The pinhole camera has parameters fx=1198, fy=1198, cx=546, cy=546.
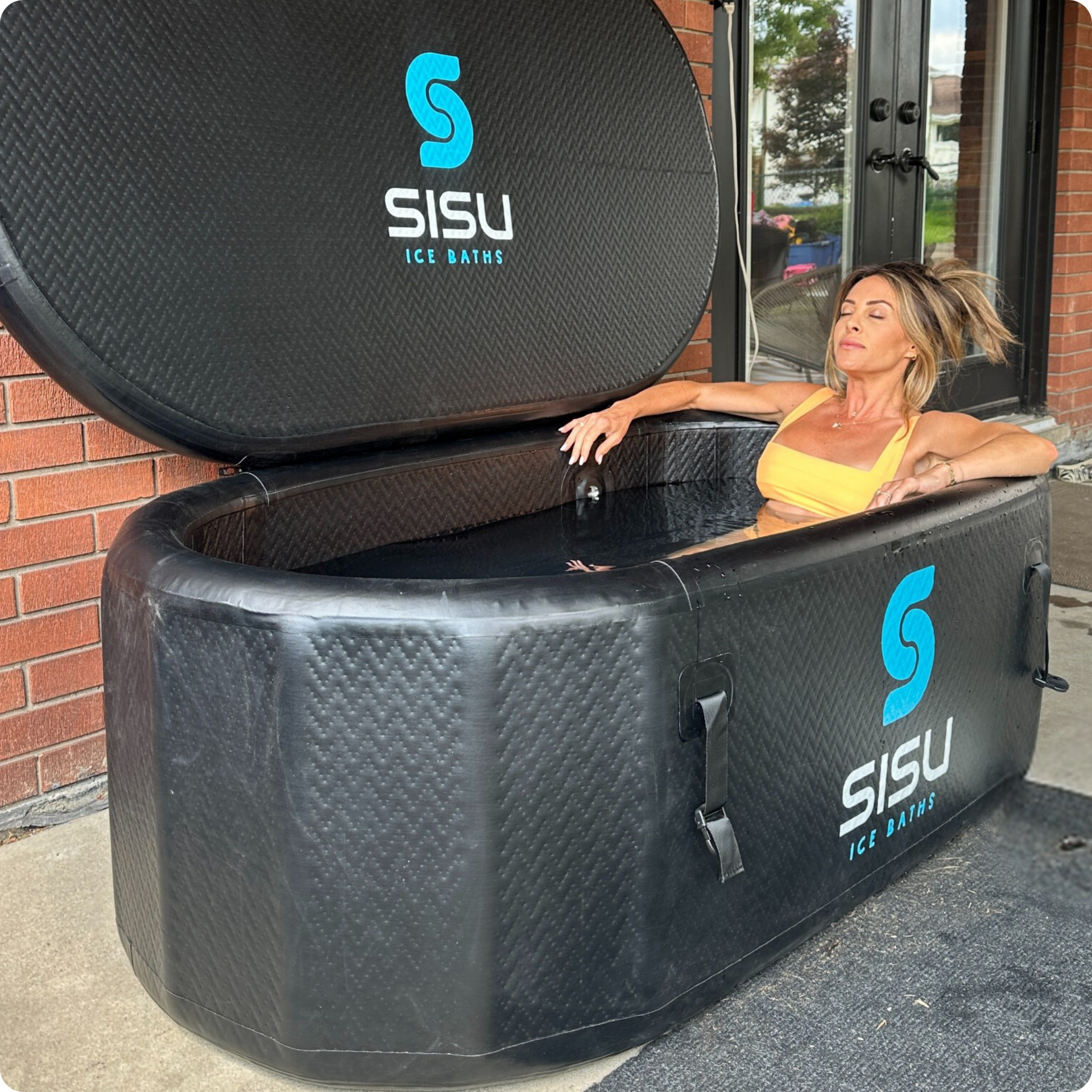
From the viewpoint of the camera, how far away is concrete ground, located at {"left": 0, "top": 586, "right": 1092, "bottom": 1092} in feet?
5.00

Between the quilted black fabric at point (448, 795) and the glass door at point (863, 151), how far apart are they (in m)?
2.49

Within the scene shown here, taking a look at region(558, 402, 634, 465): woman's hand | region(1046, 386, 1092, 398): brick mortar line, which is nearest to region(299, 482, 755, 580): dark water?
region(558, 402, 634, 465): woman's hand

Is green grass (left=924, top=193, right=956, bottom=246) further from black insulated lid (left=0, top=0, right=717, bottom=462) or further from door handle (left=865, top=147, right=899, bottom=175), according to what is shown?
black insulated lid (left=0, top=0, right=717, bottom=462)

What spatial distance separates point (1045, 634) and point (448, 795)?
4.47ft

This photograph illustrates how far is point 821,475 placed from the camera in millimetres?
2641

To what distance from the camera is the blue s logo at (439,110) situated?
2.35 meters

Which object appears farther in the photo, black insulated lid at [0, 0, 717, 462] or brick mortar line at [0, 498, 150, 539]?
brick mortar line at [0, 498, 150, 539]

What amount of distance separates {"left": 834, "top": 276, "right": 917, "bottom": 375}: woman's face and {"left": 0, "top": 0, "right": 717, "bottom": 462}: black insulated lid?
0.48m

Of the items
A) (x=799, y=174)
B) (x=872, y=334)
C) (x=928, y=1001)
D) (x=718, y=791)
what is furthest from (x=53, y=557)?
(x=799, y=174)

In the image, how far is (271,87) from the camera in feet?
6.84

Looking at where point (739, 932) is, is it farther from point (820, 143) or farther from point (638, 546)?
point (820, 143)

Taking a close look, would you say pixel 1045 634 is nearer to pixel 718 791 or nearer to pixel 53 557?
pixel 718 791

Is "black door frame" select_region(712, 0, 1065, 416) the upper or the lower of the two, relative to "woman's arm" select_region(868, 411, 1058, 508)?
upper

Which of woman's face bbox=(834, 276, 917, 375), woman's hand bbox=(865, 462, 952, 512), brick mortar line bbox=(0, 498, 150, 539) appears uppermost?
woman's face bbox=(834, 276, 917, 375)
